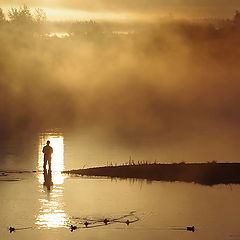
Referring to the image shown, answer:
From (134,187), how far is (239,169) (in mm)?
8053

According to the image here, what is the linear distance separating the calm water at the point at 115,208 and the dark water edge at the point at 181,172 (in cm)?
154

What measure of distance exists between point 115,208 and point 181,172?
13.8 metres

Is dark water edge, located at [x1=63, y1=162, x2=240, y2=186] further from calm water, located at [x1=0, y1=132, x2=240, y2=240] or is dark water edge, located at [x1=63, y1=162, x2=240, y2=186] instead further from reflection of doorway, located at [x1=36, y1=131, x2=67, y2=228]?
reflection of doorway, located at [x1=36, y1=131, x2=67, y2=228]

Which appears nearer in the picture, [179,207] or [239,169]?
[179,207]

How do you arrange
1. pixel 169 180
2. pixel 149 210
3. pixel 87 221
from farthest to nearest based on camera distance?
pixel 169 180, pixel 149 210, pixel 87 221

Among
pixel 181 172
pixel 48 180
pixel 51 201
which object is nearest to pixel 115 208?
pixel 51 201

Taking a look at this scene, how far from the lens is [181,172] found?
60.5 meters

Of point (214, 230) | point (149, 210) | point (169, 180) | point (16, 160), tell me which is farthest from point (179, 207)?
point (16, 160)

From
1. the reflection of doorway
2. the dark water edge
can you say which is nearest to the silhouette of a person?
the reflection of doorway

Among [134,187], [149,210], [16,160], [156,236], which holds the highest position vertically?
[16,160]

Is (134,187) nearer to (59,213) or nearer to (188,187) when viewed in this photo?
(188,187)

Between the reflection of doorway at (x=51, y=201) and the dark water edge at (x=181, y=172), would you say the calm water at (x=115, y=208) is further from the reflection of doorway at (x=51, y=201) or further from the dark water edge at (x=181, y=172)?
the dark water edge at (x=181, y=172)

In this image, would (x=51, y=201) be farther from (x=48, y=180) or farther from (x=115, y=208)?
(x=48, y=180)

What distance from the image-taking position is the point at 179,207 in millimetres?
48188
